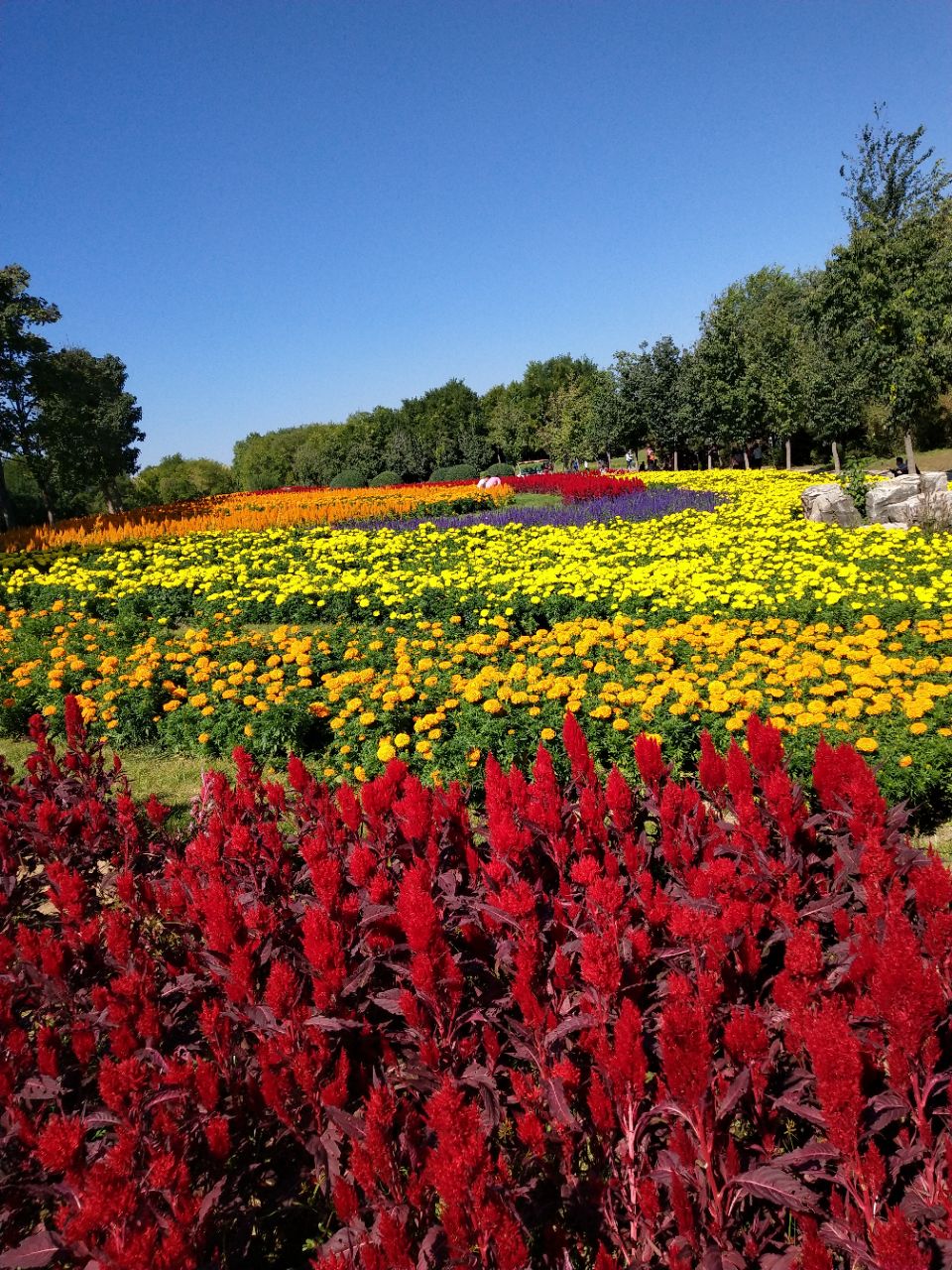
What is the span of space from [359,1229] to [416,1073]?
1.81ft

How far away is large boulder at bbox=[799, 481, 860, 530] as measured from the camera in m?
13.1

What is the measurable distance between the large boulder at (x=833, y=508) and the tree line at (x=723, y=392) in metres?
9.19

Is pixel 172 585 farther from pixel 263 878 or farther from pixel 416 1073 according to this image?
pixel 416 1073

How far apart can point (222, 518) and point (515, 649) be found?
51.1 feet

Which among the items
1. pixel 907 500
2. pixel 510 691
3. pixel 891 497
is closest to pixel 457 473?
pixel 891 497

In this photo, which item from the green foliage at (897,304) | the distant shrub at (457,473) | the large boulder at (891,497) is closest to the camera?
the large boulder at (891,497)

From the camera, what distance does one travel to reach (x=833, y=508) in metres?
13.3

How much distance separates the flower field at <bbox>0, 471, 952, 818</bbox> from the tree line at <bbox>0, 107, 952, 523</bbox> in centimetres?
1232

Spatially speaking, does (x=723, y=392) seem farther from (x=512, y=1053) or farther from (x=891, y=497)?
(x=512, y=1053)

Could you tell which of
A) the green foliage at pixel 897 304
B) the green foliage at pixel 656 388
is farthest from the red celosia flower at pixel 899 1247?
the green foliage at pixel 656 388

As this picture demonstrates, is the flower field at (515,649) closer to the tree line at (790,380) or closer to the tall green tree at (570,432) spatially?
the tree line at (790,380)

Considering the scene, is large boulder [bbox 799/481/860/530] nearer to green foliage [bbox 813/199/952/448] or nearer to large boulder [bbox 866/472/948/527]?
large boulder [bbox 866/472/948/527]

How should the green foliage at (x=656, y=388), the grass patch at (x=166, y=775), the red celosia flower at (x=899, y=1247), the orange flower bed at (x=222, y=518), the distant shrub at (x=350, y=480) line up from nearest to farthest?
the red celosia flower at (x=899, y=1247) → the grass patch at (x=166, y=775) → the orange flower bed at (x=222, y=518) → the green foliage at (x=656, y=388) → the distant shrub at (x=350, y=480)

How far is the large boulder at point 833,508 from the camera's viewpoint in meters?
13.1
